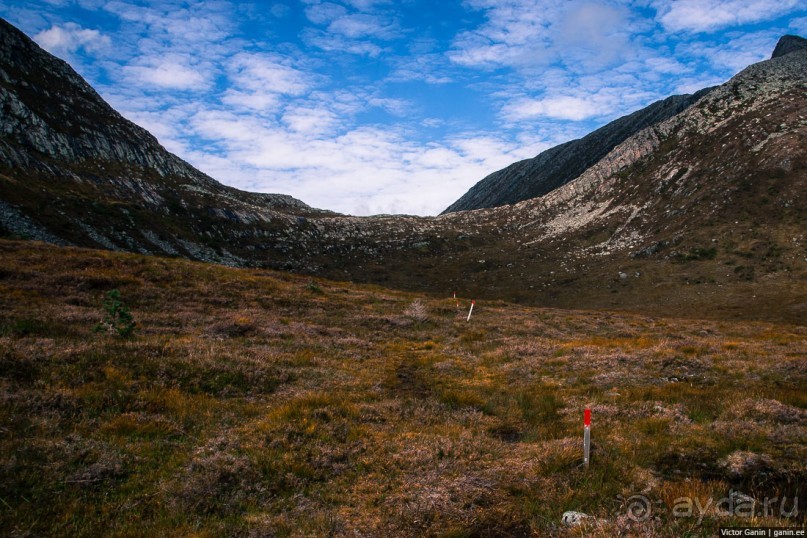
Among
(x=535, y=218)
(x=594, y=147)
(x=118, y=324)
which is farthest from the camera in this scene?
(x=594, y=147)

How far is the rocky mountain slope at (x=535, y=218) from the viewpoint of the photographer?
57469mm

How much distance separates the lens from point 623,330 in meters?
31.0

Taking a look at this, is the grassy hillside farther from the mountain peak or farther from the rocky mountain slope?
the mountain peak

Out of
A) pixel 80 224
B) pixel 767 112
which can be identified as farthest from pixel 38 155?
pixel 767 112

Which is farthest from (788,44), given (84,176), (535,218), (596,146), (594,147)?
(84,176)

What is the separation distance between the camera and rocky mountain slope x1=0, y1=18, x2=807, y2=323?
2263 inches

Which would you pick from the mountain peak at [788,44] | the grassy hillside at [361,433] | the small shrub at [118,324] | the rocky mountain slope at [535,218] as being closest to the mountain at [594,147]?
the mountain peak at [788,44]

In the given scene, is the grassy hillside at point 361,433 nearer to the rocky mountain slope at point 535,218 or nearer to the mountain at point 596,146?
the rocky mountain slope at point 535,218

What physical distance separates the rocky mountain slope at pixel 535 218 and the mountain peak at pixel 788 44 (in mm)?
37455

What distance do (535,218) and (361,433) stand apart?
110562 millimetres

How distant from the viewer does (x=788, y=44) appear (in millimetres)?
140375

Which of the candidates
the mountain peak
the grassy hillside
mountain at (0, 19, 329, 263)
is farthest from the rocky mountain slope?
the grassy hillside

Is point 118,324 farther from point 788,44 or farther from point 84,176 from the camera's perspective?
point 788,44

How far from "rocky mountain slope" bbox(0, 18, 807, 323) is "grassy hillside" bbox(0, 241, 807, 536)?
43.1 meters
